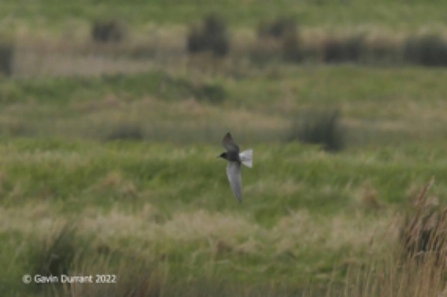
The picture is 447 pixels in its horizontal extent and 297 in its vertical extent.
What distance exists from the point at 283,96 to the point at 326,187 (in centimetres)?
1003

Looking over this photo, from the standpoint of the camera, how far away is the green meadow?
358 inches

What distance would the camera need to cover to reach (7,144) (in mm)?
14562

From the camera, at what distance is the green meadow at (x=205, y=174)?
358 inches

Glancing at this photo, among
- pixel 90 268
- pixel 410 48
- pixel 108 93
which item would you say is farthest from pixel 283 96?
pixel 90 268

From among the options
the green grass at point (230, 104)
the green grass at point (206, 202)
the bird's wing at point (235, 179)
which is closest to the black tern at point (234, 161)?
the bird's wing at point (235, 179)

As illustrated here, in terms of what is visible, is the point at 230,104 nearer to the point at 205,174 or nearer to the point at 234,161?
the point at 205,174

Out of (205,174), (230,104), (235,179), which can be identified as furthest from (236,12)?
(235,179)

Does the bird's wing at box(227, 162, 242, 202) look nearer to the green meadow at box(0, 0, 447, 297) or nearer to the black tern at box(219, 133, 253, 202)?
the black tern at box(219, 133, 253, 202)

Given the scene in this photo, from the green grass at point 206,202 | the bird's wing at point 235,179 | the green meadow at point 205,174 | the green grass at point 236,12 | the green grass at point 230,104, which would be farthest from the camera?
the green grass at point 236,12

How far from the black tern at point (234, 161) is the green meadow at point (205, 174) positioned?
100 cm

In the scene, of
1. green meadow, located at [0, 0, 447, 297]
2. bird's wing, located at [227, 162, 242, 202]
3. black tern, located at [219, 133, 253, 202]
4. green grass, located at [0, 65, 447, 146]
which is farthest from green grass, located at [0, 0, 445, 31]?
bird's wing, located at [227, 162, 242, 202]

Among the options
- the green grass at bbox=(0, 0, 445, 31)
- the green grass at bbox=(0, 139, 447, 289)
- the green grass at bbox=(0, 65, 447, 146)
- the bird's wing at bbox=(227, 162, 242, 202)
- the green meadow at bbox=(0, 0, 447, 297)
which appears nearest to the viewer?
the bird's wing at bbox=(227, 162, 242, 202)

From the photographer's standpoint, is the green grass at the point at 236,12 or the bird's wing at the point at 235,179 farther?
the green grass at the point at 236,12

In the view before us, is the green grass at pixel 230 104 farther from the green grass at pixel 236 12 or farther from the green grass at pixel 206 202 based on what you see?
the green grass at pixel 236 12
